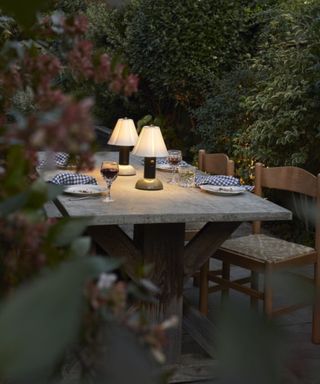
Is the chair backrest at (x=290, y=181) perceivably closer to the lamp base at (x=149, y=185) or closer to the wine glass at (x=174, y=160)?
the wine glass at (x=174, y=160)

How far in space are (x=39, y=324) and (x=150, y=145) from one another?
2.88 metres

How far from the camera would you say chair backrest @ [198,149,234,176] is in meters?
4.00

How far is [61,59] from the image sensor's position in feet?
2.53

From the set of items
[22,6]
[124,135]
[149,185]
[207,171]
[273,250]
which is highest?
[22,6]

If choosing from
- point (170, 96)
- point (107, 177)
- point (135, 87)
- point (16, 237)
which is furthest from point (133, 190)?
point (170, 96)

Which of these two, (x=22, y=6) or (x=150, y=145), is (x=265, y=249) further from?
(x=22, y=6)

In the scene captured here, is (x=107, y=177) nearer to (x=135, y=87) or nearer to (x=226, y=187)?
(x=226, y=187)

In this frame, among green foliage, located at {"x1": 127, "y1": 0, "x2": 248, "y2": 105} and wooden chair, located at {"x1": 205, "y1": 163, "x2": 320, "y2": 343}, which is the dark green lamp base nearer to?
wooden chair, located at {"x1": 205, "y1": 163, "x2": 320, "y2": 343}

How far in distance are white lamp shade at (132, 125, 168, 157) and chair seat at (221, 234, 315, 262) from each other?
2.19 feet

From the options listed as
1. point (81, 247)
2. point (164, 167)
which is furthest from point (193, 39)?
point (81, 247)

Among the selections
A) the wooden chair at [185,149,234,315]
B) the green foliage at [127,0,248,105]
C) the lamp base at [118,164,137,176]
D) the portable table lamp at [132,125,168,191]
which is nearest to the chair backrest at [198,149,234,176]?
the wooden chair at [185,149,234,315]

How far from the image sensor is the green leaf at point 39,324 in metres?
0.27

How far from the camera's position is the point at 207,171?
425cm

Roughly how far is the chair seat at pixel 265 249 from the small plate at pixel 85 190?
77cm
